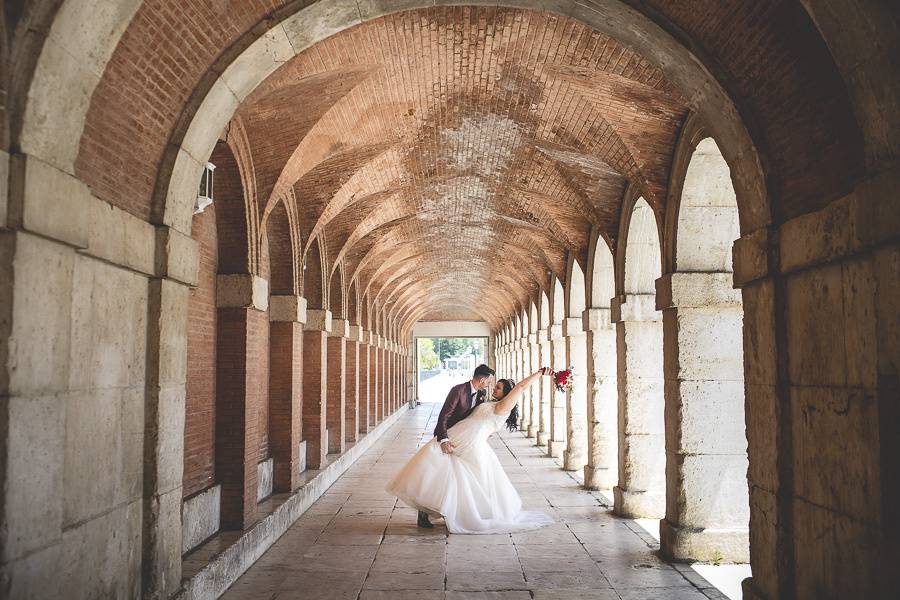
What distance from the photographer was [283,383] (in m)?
9.22

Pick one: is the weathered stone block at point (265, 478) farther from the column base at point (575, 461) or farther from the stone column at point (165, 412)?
the column base at point (575, 461)

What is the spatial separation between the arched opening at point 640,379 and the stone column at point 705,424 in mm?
1602

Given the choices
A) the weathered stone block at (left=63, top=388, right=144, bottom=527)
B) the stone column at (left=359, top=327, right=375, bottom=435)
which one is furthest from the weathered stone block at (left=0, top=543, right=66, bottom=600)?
the stone column at (left=359, top=327, right=375, bottom=435)

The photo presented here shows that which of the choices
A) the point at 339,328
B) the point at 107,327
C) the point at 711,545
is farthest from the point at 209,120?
the point at 339,328

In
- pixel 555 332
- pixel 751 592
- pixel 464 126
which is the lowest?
pixel 751 592

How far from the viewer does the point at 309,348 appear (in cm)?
1122

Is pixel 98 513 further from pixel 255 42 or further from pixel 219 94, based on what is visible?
pixel 255 42

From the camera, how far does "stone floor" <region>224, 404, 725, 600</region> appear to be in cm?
571

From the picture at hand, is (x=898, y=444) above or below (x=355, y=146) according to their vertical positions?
below

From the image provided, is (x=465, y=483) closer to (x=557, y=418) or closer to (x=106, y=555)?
(x=106, y=555)

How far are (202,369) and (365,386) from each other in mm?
11172

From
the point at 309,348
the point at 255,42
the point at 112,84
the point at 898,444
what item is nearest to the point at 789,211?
the point at 898,444

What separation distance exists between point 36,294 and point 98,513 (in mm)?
1331

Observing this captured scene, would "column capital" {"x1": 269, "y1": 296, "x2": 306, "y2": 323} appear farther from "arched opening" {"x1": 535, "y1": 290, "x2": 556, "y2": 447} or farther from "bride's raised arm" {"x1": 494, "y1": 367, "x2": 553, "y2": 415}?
"arched opening" {"x1": 535, "y1": 290, "x2": 556, "y2": 447}
